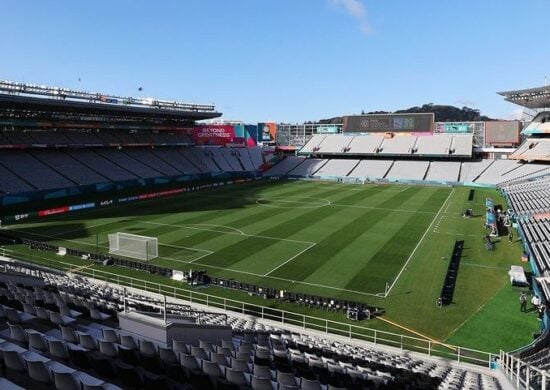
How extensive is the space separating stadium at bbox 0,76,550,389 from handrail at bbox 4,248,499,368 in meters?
0.14

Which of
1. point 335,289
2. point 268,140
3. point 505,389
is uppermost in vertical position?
point 268,140

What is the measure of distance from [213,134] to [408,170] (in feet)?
124

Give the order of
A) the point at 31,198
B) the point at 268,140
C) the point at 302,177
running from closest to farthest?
1. the point at 31,198
2. the point at 302,177
3. the point at 268,140

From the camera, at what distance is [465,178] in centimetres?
7656

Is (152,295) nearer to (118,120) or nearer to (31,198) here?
(31,198)

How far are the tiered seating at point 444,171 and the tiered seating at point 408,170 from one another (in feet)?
3.63

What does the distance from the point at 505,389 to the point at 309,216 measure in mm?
35832

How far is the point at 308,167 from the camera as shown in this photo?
91062 mm

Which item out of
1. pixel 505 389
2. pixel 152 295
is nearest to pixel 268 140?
pixel 152 295

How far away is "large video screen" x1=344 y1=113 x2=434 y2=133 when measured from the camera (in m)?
90.4

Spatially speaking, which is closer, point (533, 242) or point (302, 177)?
point (533, 242)

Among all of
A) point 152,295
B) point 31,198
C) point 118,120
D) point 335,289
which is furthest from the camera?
point 118,120

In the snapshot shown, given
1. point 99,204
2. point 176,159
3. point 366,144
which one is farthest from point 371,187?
point 99,204

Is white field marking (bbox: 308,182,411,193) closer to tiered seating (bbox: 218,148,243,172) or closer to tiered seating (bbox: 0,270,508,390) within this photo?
tiered seating (bbox: 218,148,243,172)
